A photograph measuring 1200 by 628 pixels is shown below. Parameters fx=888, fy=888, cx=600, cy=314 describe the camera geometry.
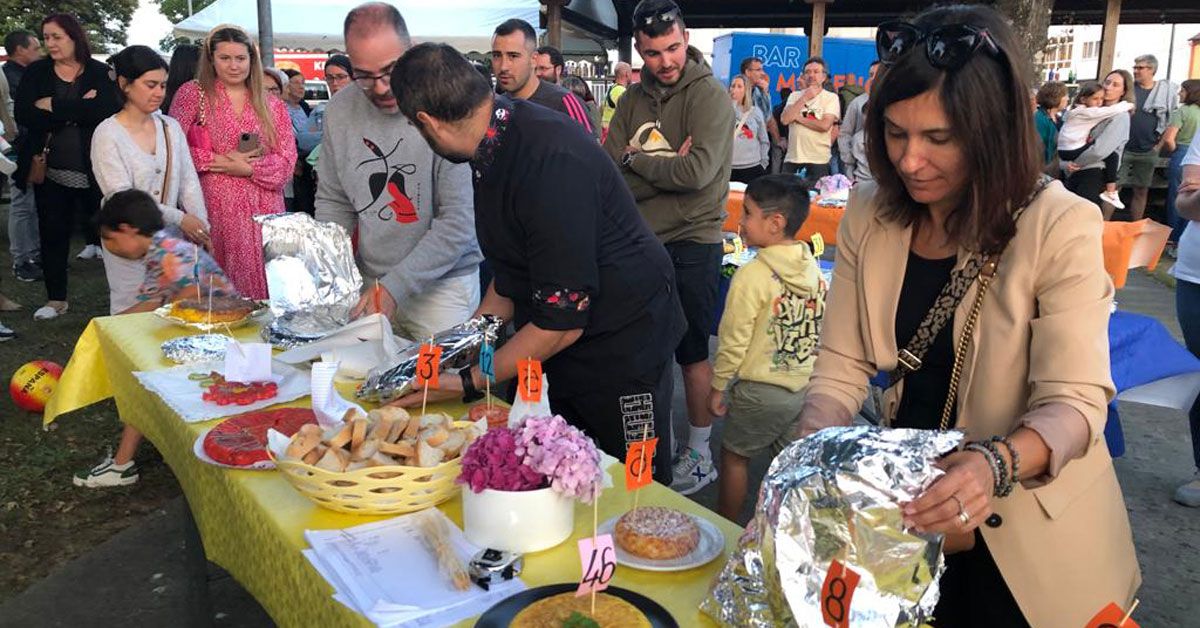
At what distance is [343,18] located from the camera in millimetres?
9578

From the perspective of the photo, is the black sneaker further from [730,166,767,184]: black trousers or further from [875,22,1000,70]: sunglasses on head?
[875,22,1000,70]: sunglasses on head

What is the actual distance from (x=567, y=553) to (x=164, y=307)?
84.5 inches

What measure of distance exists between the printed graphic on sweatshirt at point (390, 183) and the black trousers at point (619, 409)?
0.92 metres

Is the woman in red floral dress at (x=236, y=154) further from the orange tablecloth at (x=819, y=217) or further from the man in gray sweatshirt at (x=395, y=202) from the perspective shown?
the orange tablecloth at (x=819, y=217)

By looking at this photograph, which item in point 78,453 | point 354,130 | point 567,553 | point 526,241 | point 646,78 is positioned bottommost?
point 78,453

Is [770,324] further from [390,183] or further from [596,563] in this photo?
[596,563]

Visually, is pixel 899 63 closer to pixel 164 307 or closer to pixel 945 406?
pixel 945 406

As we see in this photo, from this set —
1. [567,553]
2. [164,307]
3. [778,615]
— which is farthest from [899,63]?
[164,307]

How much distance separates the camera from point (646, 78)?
3402 millimetres

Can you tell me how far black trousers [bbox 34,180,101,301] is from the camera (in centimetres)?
541

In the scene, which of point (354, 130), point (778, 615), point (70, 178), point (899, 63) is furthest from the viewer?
point (70, 178)

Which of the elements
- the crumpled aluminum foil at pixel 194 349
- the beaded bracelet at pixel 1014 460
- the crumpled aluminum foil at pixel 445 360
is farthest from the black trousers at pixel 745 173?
the beaded bracelet at pixel 1014 460

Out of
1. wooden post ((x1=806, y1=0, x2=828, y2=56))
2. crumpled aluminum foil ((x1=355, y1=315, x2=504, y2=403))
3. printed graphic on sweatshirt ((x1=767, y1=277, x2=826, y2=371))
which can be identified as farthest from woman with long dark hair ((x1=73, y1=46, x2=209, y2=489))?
wooden post ((x1=806, y1=0, x2=828, y2=56))

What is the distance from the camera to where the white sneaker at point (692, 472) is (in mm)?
3479
